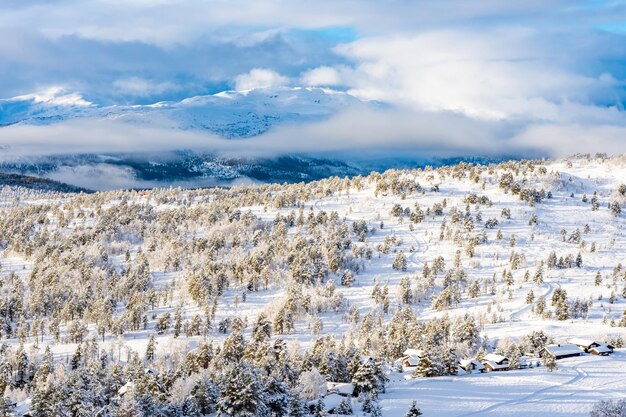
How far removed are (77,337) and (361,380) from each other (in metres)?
114

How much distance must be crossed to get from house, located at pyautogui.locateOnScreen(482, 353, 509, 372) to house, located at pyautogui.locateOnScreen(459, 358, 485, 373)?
48.8 inches

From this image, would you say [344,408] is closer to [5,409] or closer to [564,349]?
[5,409]

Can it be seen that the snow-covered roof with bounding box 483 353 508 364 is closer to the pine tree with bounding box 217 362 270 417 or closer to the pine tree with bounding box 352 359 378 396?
the pine tree with bounding box 352 359 378 396

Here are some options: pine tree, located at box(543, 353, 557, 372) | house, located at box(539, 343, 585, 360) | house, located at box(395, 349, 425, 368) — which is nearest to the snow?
pine tree, located at box(543, 353, 557, 372)

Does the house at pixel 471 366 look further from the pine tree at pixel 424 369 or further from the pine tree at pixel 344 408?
the pine tree at pixel 344 408

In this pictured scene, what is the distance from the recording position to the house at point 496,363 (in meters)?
136

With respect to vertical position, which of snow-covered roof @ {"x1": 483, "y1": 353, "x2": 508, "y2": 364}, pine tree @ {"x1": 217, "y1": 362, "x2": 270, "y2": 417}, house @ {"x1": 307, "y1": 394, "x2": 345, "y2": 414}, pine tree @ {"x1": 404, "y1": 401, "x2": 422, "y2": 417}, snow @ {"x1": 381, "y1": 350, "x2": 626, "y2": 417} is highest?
pine tree @ {"x1": 217, "y1": 362, "x2": 270, "y2": 417}

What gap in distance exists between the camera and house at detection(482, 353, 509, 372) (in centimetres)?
13650

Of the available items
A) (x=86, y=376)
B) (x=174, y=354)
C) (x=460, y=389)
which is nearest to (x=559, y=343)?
(x=460, y=389)

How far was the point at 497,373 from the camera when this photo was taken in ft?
425

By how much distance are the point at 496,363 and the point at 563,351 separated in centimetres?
2127

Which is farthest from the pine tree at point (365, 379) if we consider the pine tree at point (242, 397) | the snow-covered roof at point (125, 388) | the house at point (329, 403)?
the snow-covered roof at point (125, 388)

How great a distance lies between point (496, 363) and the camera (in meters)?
137

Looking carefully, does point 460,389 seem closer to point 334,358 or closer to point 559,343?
point 334,358
